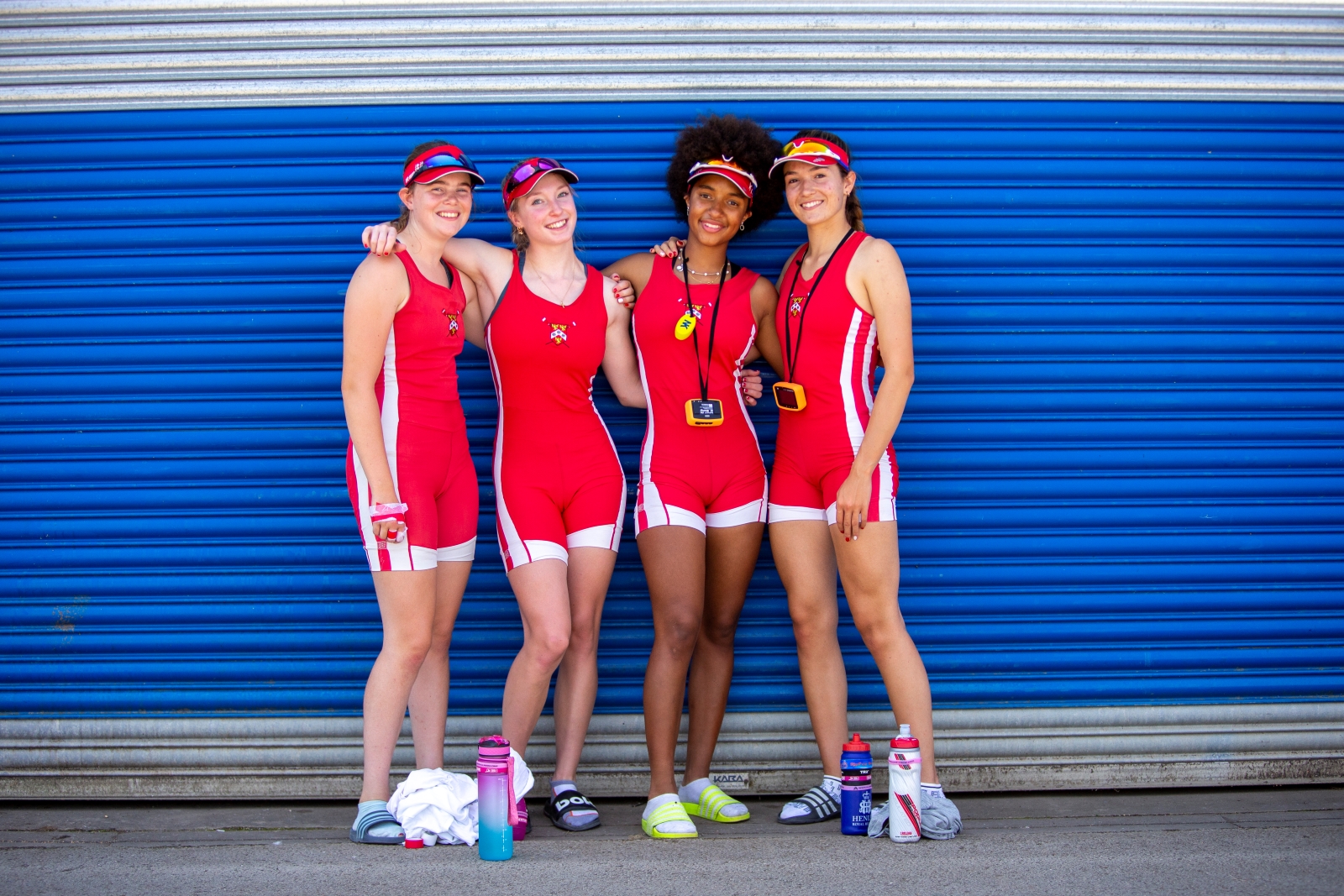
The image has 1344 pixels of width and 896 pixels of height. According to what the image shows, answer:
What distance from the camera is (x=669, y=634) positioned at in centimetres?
399

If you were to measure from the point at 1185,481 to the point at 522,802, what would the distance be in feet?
10.6

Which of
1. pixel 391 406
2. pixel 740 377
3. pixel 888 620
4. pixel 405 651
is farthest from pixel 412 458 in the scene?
pixel 888 620

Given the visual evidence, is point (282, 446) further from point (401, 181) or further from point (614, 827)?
point (614, 827)

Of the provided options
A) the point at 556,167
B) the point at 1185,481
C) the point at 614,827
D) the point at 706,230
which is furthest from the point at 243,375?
the point at 1185,481

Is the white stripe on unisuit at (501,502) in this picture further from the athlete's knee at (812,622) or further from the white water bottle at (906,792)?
the white water bottle at (906,792)

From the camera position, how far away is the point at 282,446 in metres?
4.62

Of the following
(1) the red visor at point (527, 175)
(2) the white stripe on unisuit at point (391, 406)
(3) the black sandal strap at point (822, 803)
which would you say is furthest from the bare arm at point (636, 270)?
(3) the black sandal strap at point (822, 803)

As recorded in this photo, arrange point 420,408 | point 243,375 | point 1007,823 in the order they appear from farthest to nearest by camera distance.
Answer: point 243,375 → point 1007,823 → point 420,408

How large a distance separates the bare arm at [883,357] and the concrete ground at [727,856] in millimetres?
1206

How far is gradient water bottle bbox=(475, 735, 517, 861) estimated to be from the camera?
3.58 metres

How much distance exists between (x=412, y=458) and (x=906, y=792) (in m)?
2.19

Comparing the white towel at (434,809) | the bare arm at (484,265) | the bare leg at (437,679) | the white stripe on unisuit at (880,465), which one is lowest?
the white towel at (434,809)

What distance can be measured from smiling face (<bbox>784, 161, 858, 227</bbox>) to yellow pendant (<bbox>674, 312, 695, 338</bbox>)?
0.60 metres

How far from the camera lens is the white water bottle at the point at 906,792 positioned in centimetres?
377
